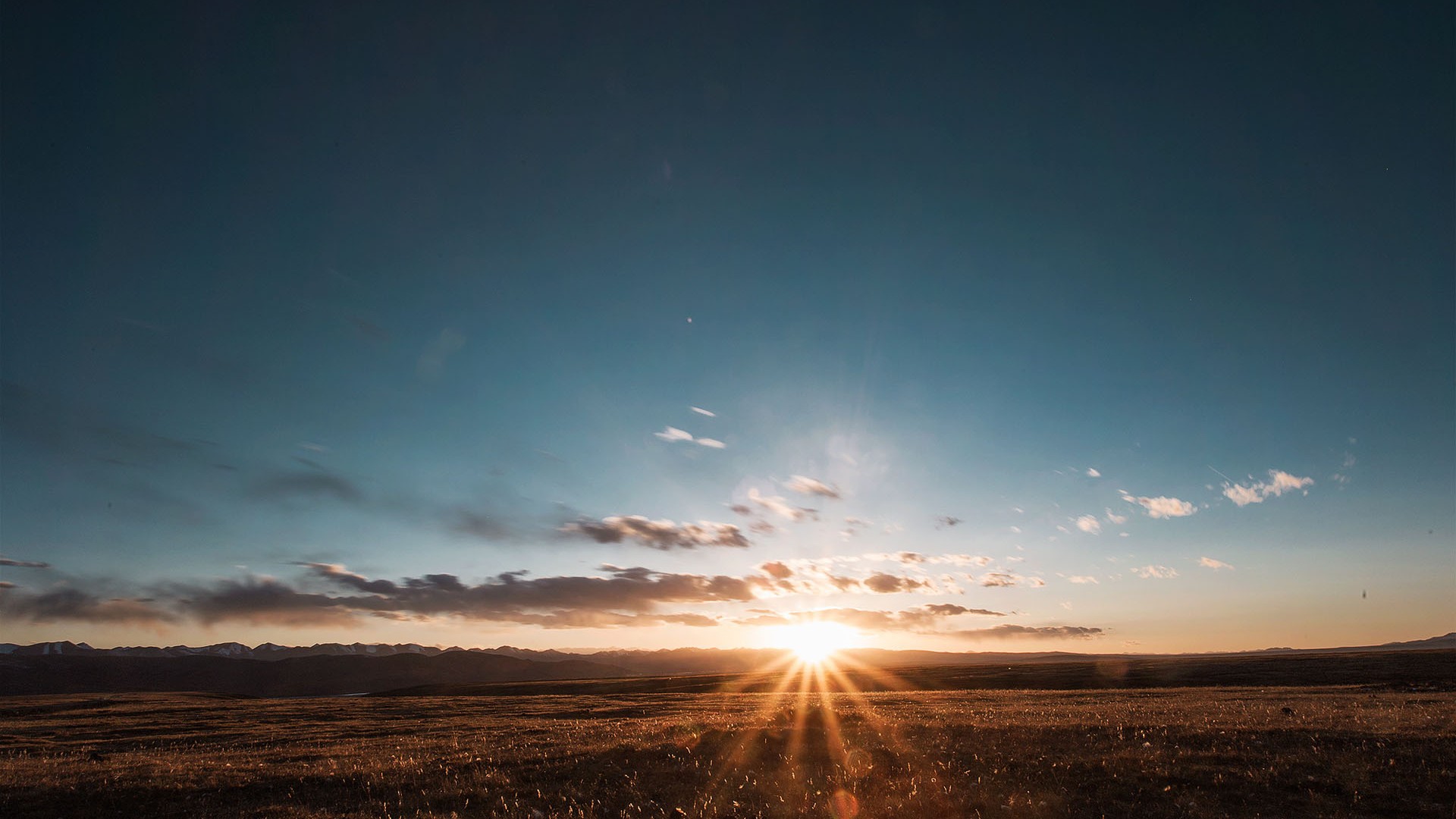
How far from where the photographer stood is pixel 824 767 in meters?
17.4

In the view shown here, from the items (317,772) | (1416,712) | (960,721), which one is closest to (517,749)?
(317,772)

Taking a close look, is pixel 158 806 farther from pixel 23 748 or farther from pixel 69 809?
pixel 23 748

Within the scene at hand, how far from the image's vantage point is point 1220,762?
16.0 m

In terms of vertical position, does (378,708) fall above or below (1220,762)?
below

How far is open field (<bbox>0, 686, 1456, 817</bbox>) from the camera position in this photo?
13430mm

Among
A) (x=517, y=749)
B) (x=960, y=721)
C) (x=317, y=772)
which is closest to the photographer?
(x=317, y=772)

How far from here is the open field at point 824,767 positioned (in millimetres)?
13430

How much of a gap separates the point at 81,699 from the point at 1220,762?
11456 cm

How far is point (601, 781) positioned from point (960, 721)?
52.8 ft

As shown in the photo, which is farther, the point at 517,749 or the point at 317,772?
the point at 517,749

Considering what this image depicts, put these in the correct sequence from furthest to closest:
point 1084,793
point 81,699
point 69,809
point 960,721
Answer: point 81,699 → point 960,721 → point 69,809 → point 1084,793

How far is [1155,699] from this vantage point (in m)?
38.0

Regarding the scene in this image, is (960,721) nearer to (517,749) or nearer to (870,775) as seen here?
(870,775)

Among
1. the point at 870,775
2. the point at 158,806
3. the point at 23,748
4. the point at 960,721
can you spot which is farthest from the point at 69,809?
the point at 960,721
